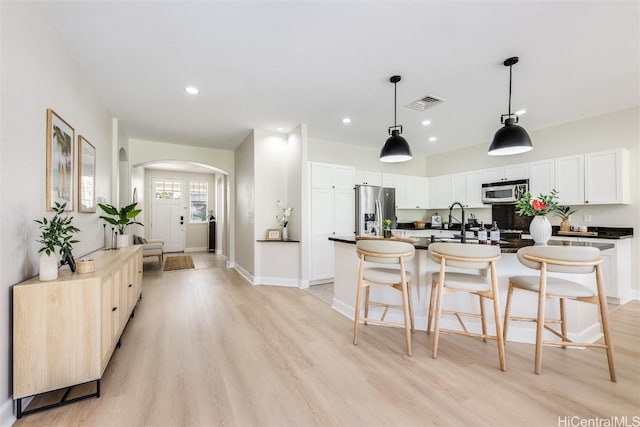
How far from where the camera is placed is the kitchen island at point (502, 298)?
238 centimetres

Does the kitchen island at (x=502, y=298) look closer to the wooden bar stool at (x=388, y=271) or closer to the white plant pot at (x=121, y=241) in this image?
the wooden bar stool at (x=388, y=271)

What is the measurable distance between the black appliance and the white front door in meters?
8.66

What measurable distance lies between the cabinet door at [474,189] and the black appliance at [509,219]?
0.26m

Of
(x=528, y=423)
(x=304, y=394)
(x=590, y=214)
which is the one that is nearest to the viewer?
(x=528, y=423)

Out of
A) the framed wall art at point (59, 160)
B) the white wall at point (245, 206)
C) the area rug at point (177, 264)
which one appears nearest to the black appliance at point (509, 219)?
the white wall at point (245, 206)

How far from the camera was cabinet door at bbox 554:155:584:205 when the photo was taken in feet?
13.4

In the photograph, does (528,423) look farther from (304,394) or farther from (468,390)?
Answer: (304,394)

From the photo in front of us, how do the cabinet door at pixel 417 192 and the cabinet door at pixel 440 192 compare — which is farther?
the cabinet door at pixel 417 192

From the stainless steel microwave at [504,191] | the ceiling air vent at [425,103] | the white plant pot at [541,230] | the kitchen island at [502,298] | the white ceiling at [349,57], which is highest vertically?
the white ceiling at [349,57]

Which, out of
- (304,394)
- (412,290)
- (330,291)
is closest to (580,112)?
(412,290)

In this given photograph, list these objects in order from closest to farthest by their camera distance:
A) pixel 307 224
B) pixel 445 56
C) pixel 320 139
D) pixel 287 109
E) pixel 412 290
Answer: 1. pixel 445 56
2. pixel 412 290
3. pixel 287 109
4. pixel 307 224
5. pixel 320 139

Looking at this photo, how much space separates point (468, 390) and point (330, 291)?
255 cm

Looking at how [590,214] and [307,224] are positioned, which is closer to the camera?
[590,214]

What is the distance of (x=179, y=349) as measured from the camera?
2381 millimetres
